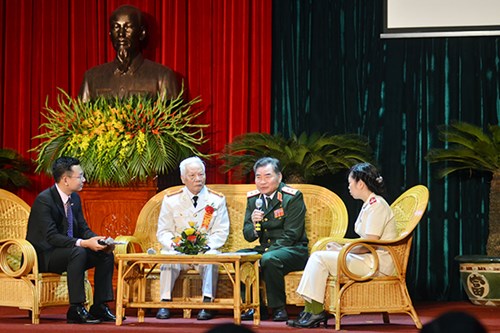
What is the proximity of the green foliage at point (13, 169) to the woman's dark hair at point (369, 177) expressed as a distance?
10.6 feet

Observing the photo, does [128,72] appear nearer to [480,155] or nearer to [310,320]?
[480,155]

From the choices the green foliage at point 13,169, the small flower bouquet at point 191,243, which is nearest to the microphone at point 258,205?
the small flower bouquet at point 191,243

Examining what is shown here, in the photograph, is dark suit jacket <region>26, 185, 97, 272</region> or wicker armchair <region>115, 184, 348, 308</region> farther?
wicker armchair <region>115, 184, 348, 308</region>

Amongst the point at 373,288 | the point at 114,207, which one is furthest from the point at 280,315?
the point at 114,207

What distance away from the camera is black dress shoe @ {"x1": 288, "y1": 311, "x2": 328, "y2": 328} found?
4625 mm

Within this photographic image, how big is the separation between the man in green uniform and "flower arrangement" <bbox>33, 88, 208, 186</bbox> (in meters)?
1.05

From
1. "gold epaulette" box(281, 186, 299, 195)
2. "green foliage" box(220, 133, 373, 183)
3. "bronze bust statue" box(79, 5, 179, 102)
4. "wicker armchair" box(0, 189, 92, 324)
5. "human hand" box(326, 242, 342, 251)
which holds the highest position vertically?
→ "bronze bust statue" box(79, 5, 179, 102)

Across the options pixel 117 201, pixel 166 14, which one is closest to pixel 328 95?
pixel 166 14

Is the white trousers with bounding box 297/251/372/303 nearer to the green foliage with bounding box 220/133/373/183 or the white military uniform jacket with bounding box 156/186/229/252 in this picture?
the white military uniform jacket with bounding box 156/186/229/252

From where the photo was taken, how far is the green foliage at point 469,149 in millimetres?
6262

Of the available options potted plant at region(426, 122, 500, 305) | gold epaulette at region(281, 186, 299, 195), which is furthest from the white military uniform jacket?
potted plant at region(426, 122, 500, 305)

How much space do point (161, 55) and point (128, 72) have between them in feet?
1.50

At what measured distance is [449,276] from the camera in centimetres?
679

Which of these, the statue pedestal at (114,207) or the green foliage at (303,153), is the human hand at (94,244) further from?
the green foliage at (303,153)
